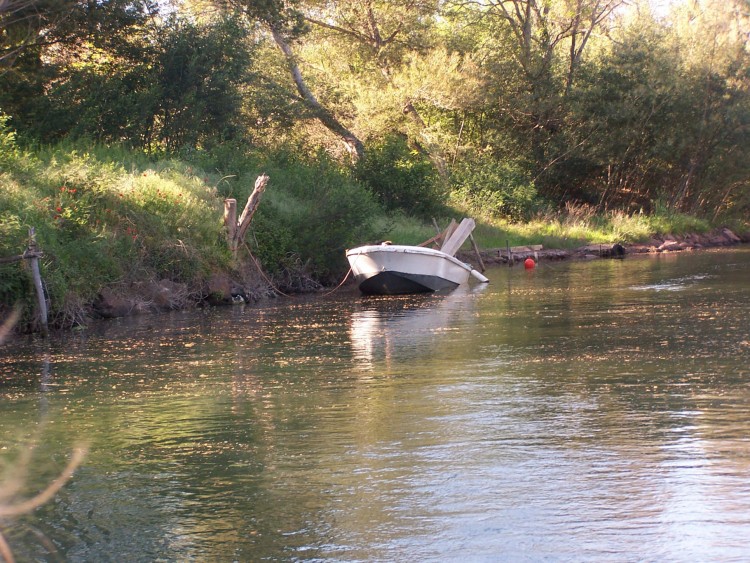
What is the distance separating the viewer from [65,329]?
1872cm

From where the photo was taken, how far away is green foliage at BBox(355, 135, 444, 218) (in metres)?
35.2

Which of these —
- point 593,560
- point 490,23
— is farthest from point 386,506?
point 490,23

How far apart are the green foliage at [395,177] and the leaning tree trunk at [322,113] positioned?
21.9ft

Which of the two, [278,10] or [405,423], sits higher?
[278,10]

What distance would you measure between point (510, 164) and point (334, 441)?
Answer: 3650 centimetres

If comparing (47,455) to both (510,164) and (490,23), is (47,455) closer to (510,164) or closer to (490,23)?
(510,164)

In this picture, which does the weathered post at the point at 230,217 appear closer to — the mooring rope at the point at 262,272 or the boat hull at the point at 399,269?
the mooring rope at the point at 262,272

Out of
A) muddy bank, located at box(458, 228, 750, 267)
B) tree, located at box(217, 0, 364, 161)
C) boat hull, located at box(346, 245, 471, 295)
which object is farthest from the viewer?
muddy bank, located at box(458, 228, 750, 267)

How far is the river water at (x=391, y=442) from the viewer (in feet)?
21.0

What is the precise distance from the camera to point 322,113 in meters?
42.6

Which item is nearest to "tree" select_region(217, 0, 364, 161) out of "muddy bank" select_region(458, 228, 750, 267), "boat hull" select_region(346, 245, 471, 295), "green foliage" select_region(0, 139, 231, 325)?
"muddy bank" select_region(458, 228, 750, 267)

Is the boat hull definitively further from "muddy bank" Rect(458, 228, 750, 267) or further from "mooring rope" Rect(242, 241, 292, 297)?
"muddy bank" Rect(458, 228, 750, 267)

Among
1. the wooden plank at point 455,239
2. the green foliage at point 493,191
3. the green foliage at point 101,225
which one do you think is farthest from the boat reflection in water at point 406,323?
the green foliage at point 493,191

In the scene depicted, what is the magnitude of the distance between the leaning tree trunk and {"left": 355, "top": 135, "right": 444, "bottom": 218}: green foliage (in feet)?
21.9
